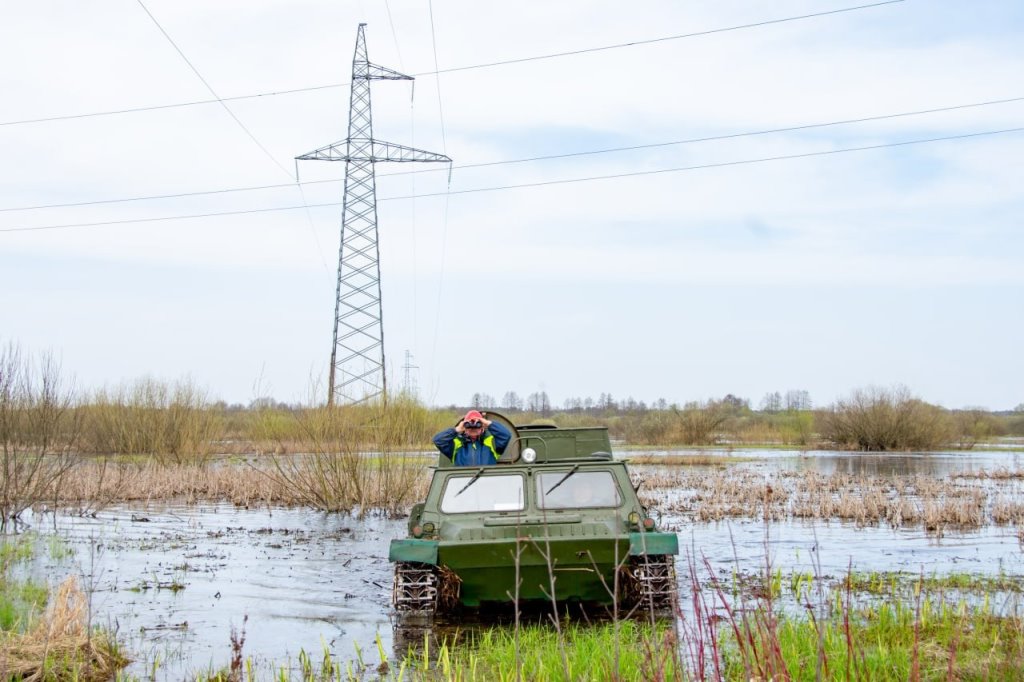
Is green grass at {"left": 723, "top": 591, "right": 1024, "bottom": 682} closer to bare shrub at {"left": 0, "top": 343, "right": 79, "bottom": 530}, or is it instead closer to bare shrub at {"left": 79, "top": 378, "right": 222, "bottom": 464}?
bare shrub at {"left": 0, "top": 343, "right": 79, "bottom": 530}

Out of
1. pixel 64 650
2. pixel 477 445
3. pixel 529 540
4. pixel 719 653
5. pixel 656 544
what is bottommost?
pixel 719 653

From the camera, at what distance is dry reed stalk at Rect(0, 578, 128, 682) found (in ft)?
22.1

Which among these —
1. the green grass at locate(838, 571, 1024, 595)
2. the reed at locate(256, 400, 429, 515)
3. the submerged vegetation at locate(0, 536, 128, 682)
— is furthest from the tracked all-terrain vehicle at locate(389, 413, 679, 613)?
the reed at locate(256, 400, 429, 515)

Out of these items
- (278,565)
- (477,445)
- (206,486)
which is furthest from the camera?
(206,486)

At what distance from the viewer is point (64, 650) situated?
7207mm

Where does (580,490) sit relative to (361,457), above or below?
below

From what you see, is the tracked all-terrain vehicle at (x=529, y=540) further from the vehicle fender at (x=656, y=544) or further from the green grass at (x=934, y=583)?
the green grass at (x=934, y=583)

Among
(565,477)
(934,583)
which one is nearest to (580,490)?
(565,477)

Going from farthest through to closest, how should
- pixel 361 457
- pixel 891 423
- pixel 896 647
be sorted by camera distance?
pixel 891 423 < pixel 361 457 < pixel 896 647

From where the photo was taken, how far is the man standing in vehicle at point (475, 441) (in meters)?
10.6

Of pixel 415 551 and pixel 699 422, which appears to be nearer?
pixel 415 551

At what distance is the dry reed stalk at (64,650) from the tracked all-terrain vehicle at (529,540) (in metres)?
2.51

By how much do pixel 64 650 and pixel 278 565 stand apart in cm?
640

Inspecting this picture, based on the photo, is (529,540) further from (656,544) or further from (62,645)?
(62,645)
